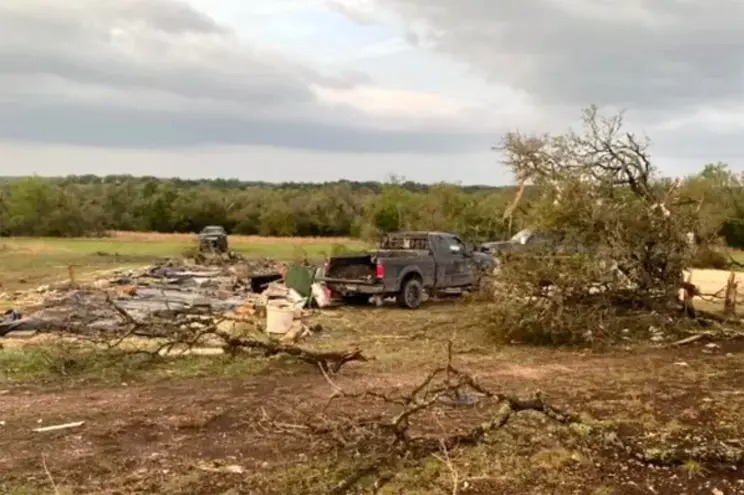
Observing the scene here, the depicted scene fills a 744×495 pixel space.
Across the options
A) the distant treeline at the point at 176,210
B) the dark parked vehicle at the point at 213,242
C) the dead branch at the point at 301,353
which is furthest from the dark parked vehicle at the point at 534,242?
the distant treeline at the point at 176,210

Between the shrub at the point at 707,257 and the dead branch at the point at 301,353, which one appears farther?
the shrub at the point at 707,257

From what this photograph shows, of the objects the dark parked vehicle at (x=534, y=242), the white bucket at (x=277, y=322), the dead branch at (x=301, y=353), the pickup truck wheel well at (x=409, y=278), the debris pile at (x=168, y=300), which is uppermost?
the dark parked vehicle at (x=534, y=242)

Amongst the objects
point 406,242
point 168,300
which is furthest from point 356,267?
point 168,300

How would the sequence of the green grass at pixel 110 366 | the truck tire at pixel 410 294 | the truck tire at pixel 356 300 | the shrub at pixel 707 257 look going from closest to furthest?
the green grass at pixel 110 366 → the shrub at pixel 707 257 → the truck tire at pixel 410 294 → the truck tire at pixel 356 300

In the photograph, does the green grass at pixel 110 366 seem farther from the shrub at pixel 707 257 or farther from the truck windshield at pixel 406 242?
the truck windshield at pixel 406 242

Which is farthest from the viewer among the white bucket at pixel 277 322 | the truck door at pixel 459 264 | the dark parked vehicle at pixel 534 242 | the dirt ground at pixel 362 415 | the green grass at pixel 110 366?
the truck door at pixel 459 264

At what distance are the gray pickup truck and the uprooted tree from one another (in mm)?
3071

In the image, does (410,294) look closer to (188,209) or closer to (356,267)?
(356,267)

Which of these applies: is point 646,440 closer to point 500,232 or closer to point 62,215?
point 500,232

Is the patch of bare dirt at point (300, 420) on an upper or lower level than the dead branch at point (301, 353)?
lower

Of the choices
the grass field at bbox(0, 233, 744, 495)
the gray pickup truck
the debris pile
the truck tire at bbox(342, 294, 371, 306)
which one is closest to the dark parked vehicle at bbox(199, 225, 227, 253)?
the debris pile

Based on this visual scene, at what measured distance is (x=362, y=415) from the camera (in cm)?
795

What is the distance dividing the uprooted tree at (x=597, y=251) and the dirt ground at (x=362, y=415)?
35.3 inches

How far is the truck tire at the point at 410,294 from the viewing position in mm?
17578
